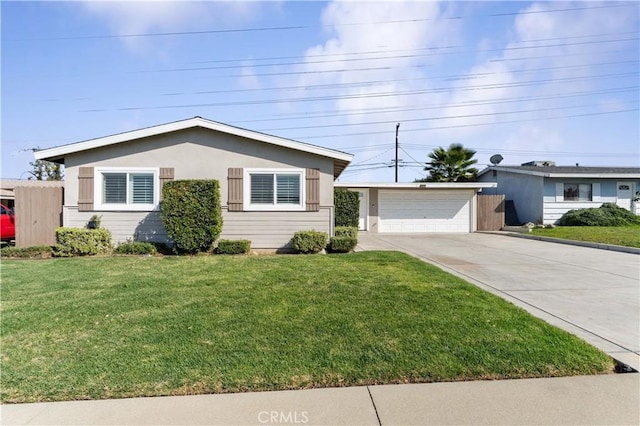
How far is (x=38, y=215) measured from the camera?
1068 cm

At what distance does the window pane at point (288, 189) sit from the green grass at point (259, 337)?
473 cm

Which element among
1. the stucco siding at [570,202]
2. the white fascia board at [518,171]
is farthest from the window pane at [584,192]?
the white fascia board at [518,171]

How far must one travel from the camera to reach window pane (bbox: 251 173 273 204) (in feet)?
35.4

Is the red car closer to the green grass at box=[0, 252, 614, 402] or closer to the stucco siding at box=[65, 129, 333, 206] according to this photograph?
the stucco siding at box=[65, 129, 333, 206]

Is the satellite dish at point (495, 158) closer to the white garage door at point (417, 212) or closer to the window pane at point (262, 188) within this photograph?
the white garage door at point (417, 212)

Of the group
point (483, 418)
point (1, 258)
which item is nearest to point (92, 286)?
point (1, 258)

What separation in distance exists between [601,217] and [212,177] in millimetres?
19015

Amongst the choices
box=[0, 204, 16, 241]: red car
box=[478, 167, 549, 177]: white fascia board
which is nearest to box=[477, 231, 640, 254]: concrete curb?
box=[478, 167, 549, 177]: white fascia board

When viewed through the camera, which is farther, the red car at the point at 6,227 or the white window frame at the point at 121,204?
the red car at the point at 6,227

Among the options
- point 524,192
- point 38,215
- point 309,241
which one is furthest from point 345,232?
point 524,192

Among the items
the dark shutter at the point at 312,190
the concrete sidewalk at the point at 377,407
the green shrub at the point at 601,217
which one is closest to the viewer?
the concrete sidewalk at the point at 377,407

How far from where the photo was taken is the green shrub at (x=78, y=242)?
9.42 m

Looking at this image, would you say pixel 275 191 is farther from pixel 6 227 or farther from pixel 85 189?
pixel 6 227

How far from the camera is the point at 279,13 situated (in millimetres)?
11750
